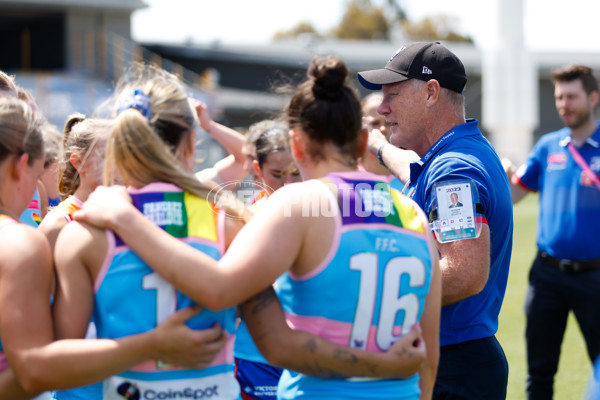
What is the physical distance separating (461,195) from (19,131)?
1769 millimetres

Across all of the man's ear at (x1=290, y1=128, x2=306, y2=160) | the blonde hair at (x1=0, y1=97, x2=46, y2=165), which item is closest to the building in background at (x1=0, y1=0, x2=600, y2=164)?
the blonde hair at (x1=0, y1=97, x2=46, y2=165)

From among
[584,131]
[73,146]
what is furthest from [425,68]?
[584,131]

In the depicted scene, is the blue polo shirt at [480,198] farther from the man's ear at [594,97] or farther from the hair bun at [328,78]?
the man's ear at [594,97]

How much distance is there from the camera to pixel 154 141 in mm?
2271

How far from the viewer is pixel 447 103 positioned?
338 centimetres

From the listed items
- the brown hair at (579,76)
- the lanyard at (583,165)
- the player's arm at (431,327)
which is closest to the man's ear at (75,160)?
the player's arm at (431,327)

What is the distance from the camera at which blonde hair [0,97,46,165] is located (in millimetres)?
2297

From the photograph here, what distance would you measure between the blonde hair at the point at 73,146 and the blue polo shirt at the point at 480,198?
59.8 inches

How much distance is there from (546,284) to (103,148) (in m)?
3.86

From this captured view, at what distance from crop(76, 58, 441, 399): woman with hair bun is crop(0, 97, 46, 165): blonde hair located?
0.35 meters

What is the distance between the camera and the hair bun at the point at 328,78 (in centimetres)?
231

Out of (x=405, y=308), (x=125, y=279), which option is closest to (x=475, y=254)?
(x=405, y=308)

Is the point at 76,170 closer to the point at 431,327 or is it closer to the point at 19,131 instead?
the point at 19,131

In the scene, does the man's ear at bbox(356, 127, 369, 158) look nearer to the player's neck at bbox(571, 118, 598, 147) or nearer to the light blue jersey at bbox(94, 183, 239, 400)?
the light blue jersey at bbox(94, 183, 239, 400)
